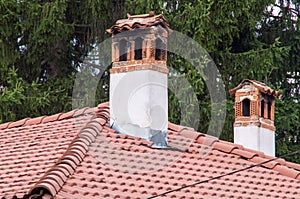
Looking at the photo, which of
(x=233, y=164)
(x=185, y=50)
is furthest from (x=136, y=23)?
(x=185, y=50)

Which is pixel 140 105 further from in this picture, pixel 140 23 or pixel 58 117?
pixel 58 117

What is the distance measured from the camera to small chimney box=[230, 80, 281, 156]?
43.2ft

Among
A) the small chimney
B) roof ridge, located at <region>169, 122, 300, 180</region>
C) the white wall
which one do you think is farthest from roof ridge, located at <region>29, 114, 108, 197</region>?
the small chimney

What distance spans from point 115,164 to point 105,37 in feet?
37.8

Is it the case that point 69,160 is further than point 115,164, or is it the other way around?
point 115,164

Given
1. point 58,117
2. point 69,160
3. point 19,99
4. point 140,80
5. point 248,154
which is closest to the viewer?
point 69,160

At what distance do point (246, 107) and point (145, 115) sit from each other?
8.55 ft

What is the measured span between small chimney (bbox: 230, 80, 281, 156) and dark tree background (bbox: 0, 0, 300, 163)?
247 inches

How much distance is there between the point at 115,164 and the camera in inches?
404

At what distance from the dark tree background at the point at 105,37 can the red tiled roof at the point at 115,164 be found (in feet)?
26.4

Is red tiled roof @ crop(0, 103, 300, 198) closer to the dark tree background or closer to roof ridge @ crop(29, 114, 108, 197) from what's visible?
roof ridge @ crop(29, 114, 108, 197)

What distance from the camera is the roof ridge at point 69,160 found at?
29.2 ft

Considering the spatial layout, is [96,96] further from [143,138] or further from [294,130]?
[143,138]

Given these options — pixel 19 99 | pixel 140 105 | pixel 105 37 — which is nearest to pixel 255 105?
pixel 140 105
